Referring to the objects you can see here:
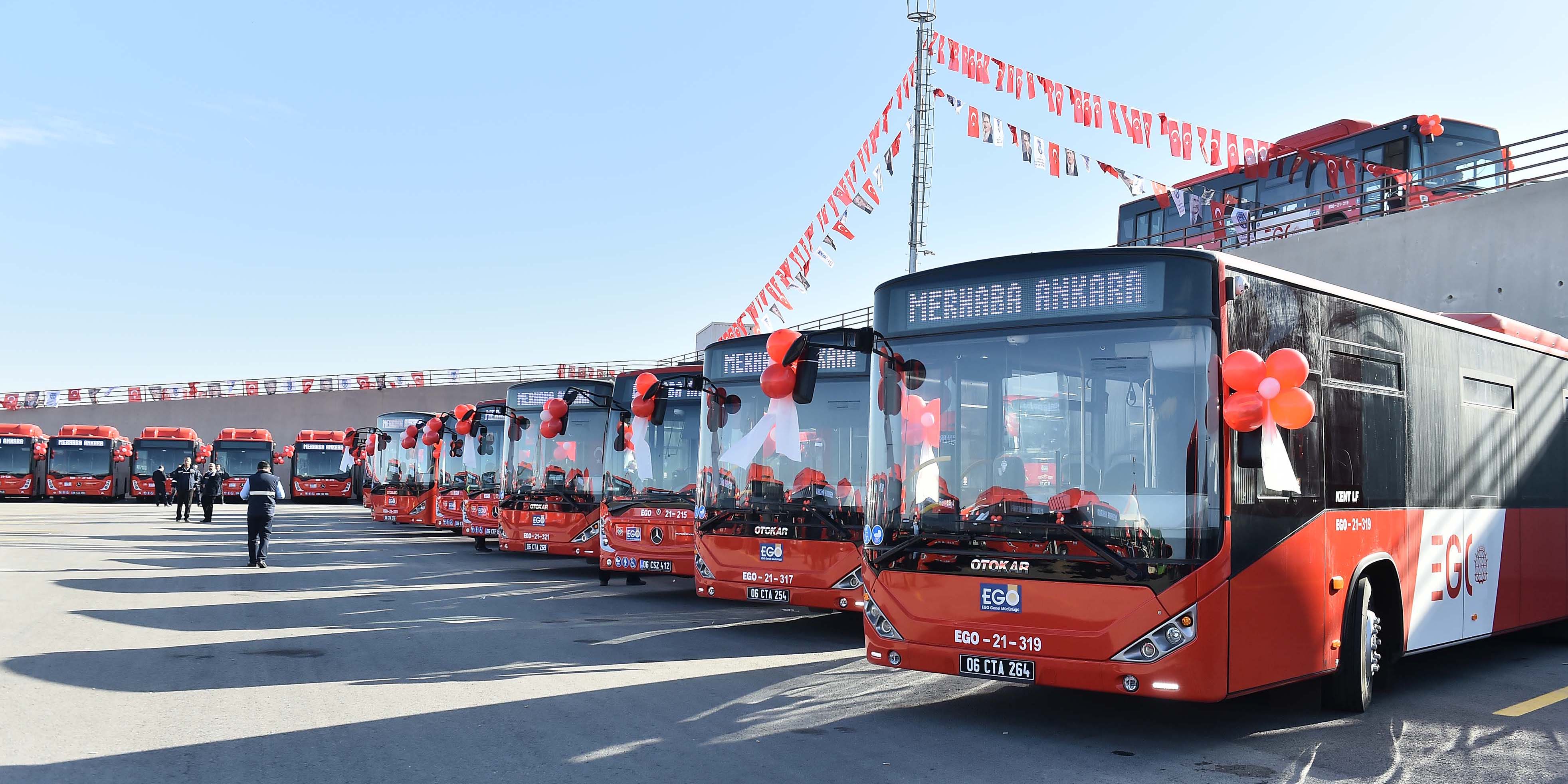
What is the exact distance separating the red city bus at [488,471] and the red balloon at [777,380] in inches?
506

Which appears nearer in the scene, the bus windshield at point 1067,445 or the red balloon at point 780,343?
the bus windshield at point 1067,445

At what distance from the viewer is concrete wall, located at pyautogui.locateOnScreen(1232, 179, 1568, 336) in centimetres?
1919

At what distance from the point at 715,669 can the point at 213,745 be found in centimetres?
391

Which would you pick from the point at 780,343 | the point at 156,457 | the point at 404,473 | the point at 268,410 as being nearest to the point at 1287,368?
the point at 780,343

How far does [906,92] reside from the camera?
896 inches

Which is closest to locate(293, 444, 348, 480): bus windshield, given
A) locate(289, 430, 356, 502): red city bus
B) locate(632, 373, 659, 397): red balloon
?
locate(289, 430, 356, 502): red city bus

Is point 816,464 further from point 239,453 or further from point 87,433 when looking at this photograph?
point 87,433

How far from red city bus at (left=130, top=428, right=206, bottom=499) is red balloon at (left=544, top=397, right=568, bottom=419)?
Answer: 1344 inches

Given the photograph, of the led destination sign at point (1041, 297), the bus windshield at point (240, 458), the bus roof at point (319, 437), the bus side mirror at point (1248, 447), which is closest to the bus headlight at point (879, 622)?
the led destination sign at point (1041, 297)

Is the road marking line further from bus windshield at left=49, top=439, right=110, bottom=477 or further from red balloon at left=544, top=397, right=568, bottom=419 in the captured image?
bus windshield at left=49, top=439, right=110, bottom=477

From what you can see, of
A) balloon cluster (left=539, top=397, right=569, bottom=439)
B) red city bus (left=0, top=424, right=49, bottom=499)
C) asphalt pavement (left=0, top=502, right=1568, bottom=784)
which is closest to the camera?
asphalt pavement (left=0, top=502, right=1568, bottom=784)

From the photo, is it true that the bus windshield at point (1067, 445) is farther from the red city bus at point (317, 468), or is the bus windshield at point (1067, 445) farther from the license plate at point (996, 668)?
the red city bus at point (317, 468)

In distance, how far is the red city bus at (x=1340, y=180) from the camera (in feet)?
75.7

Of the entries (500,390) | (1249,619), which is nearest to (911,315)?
(1249,619)
